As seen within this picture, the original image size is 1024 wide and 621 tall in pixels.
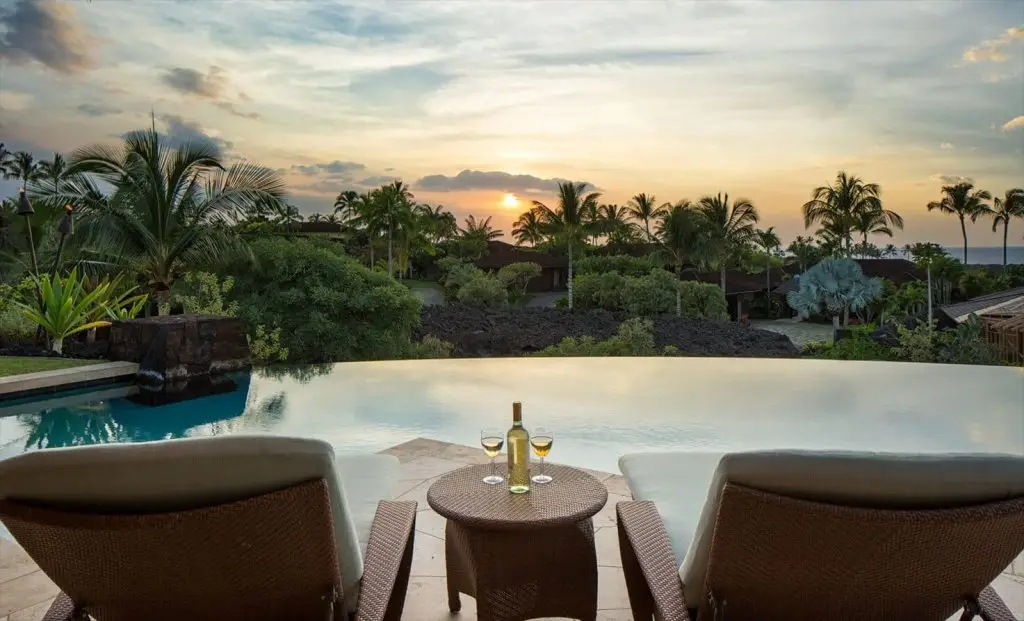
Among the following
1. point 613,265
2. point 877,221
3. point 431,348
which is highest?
point 877,221

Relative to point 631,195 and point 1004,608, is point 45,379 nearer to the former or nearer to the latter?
point 1004,608

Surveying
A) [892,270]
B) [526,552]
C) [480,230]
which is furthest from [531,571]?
[480,230]

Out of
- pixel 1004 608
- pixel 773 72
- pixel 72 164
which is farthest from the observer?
pixel 773 72

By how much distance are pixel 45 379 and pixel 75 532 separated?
6400 mm

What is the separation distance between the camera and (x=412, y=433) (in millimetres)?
5457

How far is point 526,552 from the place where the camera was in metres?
2.03

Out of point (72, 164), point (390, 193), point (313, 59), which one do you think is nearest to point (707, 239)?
point (390, 193)

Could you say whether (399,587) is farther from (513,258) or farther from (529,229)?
(513,258)

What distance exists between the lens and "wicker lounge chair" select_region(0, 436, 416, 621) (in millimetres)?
1357

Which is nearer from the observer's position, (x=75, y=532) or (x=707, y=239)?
(x=75, y=532)

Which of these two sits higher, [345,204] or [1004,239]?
[345,204]

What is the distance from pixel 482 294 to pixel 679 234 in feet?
23.5

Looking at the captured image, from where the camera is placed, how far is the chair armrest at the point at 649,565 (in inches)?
62.9

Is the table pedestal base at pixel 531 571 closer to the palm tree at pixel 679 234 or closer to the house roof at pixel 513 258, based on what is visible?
the palm tree at pixel 679 234
